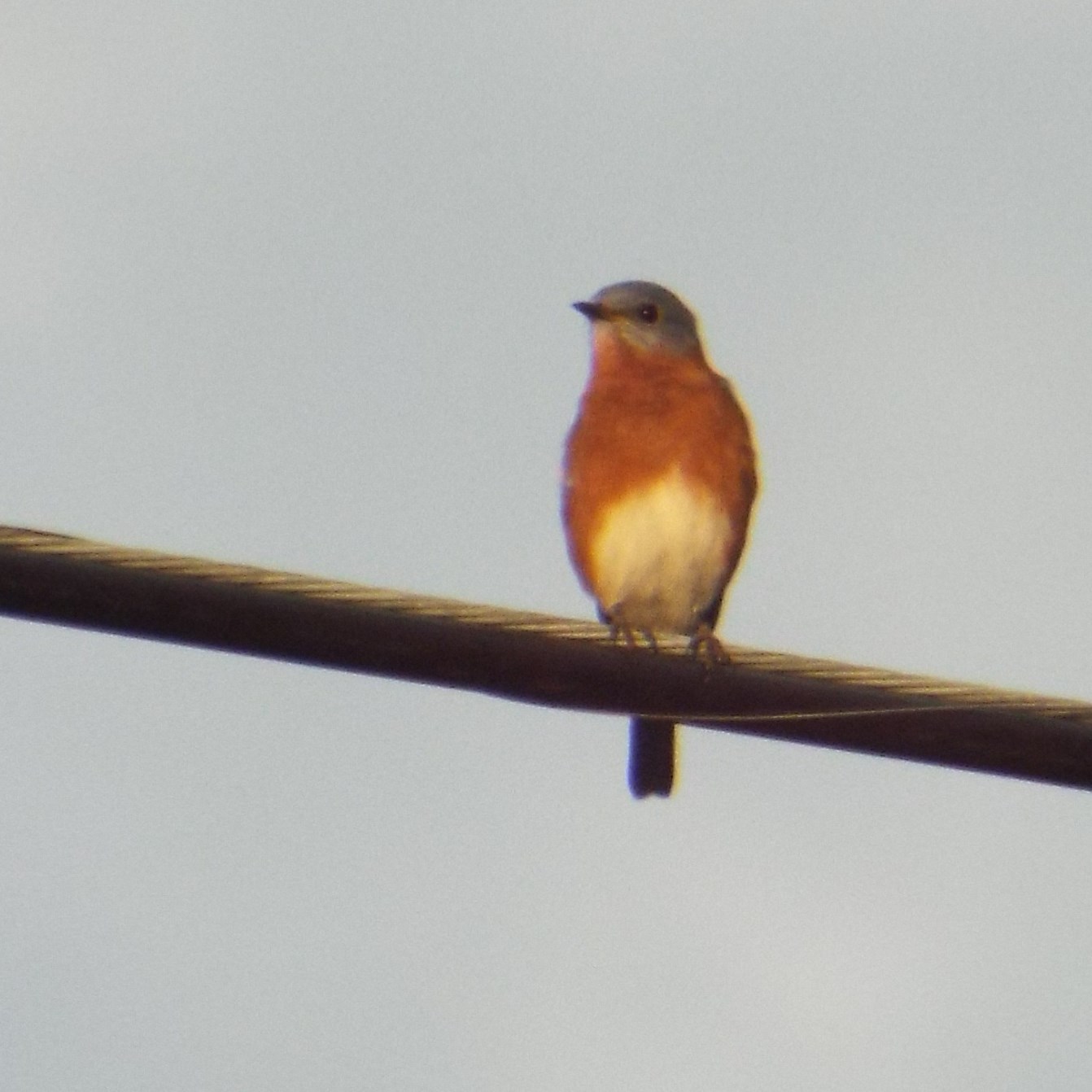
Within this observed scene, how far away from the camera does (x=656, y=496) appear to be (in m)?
7.77

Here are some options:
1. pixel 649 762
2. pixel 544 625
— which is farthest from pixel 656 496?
pixel 544 625

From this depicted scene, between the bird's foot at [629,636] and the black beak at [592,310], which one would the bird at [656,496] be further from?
the bird's foot at [629,636]

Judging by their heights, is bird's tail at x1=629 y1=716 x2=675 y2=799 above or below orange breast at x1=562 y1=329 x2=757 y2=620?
below

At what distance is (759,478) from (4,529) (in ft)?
14.7

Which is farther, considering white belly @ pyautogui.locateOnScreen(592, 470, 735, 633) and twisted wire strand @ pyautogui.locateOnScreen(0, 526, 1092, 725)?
white belly @ pyautogui.locateOnScreen(592, 470, 735, 633)

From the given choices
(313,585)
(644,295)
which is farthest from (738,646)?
(644,295)

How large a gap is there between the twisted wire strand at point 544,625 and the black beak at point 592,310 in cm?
446

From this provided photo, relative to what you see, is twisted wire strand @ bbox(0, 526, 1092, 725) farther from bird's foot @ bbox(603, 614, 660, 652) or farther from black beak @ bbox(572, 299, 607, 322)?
black beak @ bbox(572, 299, 607, 322)

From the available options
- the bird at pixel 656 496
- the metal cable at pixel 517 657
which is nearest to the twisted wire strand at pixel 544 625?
the metal cable at pixel 517 657

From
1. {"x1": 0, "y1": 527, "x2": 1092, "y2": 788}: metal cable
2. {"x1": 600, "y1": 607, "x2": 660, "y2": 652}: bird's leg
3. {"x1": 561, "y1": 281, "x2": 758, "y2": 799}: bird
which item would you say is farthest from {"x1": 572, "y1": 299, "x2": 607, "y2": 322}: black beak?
{"x1": 0, "y1": 527, "x2": 1092, "y2": 788}: metal cable

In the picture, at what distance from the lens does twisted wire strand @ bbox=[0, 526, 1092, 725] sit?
4.08 metres

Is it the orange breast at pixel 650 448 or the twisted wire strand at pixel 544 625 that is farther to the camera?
the orange breast at pixel 650 448

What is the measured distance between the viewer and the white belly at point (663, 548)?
25.5 ft

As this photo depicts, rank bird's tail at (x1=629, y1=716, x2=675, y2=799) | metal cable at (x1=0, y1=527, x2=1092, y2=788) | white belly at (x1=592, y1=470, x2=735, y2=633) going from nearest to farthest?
1. metal cable at (x1=0, y1=527, x2=1092, y2=788)
2. white belly at (x1=592, y1=470, x2=735, y2=633)
3. bird's tail at (x1=629, y1=716, x2=675, y2=799)
